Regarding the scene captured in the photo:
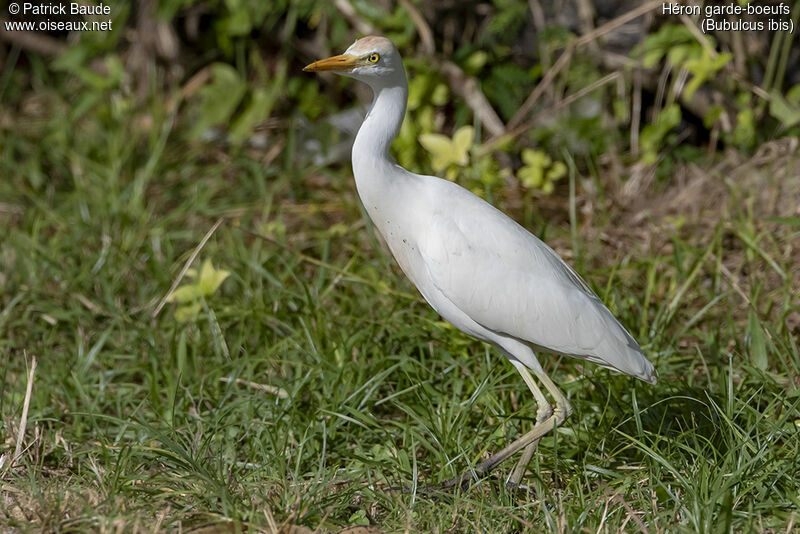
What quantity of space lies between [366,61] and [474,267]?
0.70 meters

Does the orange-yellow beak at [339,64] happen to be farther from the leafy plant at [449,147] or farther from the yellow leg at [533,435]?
the leafy plant at [449,147]

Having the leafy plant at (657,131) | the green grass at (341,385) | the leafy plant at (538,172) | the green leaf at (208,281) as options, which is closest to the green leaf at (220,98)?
the green grass at (341,385)

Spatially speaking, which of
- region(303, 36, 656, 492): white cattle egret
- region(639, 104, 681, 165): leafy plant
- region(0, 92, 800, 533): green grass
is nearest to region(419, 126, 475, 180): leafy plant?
region(0, 92, 800, 533): green grass

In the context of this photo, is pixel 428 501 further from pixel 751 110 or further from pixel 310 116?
pixel 310 116

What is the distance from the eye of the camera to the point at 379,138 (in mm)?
2779

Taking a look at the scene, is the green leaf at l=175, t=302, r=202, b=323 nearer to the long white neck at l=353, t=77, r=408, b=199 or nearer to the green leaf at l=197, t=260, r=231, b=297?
the green leaf at l=197, t=260, r=231, b=297

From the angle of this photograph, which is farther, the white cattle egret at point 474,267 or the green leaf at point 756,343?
the green leaf at point 756,343

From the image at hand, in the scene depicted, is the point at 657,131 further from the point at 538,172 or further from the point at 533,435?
the point at 533,435

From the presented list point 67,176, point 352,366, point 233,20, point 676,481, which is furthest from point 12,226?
point 676,481

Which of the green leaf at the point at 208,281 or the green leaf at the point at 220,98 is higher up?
the green leaf at the point at 220,98

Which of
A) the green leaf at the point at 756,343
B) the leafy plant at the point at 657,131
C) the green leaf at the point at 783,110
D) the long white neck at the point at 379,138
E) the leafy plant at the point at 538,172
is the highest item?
the long white neck at the point at 379,138

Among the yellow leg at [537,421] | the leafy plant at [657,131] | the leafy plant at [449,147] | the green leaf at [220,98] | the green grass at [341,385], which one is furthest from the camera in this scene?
the green leaf at [220,98]

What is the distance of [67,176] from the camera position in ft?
17.3

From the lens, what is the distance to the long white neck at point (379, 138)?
9.11ft
